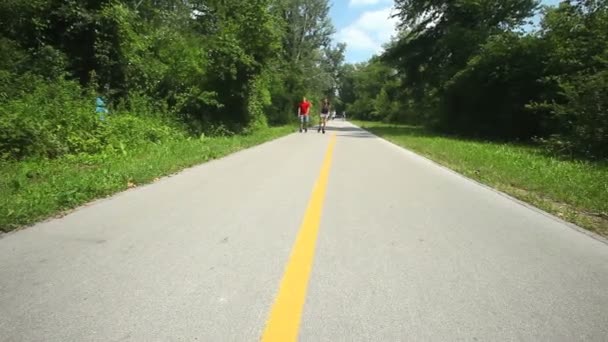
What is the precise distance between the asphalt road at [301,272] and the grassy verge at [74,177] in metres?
0.43

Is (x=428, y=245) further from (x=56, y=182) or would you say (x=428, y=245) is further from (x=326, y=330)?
(x=56, y=182)

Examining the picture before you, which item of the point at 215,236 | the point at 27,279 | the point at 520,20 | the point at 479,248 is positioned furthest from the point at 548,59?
the point at 27,279

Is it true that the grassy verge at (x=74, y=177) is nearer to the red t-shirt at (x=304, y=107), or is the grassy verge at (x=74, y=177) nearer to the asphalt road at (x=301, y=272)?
the asphalt road at (x=301, y=272)

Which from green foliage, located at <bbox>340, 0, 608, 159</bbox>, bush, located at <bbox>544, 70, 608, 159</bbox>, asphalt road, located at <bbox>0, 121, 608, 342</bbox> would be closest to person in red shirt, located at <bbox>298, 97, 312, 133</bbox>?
green foliage, located at <bbox>340, 0, 608, 159</bbox>

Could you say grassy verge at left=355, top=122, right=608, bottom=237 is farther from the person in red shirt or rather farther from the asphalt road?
the person in red shirt

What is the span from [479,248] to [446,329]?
2076 millimetres

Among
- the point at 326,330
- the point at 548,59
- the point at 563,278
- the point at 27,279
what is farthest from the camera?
the point at 548,59

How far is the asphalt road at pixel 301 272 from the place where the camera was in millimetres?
3201

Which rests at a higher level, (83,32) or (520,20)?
(520,20)

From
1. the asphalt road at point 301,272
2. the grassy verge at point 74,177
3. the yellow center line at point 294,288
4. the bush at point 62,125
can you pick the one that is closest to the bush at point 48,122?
the bush at point 62,125

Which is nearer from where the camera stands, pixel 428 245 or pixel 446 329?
pixel 446 329

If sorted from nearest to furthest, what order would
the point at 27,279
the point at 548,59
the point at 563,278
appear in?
1. the point at 27,279
2. the point at 563,278
3. the point at 548,59

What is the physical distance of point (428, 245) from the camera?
5.11 meters

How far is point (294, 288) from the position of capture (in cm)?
384
